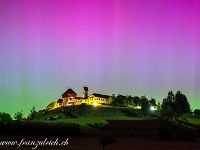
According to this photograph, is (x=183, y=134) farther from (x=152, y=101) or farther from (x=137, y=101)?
(x=152, y=101)

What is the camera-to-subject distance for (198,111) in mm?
143500

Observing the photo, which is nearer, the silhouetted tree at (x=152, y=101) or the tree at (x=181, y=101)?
the tree at (x=181, y=101)

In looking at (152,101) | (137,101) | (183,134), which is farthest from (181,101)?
(183,134)

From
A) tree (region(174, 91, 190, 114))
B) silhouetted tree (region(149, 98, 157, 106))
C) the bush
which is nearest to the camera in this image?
the bush

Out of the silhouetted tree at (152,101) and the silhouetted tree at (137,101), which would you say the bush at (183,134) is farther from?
the silhouetted tree at (152,101)

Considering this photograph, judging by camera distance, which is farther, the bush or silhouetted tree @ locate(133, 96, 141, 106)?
silhouetted tree @ locate(133, 96, 141, 106)

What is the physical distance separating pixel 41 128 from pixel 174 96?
12960cm

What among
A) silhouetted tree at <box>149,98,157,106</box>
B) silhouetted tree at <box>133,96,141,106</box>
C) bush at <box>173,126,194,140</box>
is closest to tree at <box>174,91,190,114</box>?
silhouetted tree at <box>149,98,157,106</box>

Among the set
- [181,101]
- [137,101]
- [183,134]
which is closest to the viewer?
[183,134]

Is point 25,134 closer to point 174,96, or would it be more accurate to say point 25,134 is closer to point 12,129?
point 12,129

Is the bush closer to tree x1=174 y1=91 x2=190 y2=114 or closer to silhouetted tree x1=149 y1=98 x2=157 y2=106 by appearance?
tree x1=174 y1=91 x2=190 y2=114

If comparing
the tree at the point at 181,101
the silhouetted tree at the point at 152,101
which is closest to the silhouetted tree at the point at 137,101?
the silhouetted tree at the point at 152,101

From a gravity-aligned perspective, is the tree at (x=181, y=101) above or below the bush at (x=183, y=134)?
above

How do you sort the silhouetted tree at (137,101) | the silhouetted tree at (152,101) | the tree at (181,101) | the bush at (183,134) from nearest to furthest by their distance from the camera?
the bush at (183,134) < the tree at (181,101) < the silhouetted tree at (137,101) < the silhouetted tree at (152,101)
